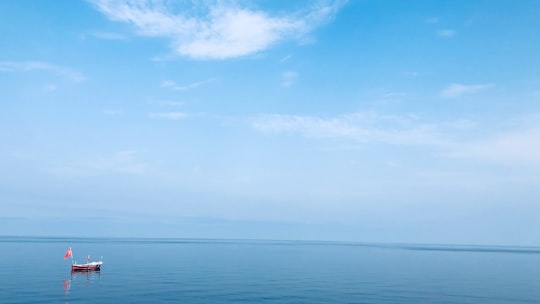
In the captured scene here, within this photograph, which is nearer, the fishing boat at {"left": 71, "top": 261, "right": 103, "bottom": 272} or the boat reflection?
the boat reflection

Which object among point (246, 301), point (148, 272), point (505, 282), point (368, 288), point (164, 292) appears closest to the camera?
point (246, 301)

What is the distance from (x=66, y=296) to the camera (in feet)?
213

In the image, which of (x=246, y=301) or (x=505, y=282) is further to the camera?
(x=505, y=282)

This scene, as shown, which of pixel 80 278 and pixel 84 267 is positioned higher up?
pixel 84 267

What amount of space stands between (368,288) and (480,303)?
19718 millimetres

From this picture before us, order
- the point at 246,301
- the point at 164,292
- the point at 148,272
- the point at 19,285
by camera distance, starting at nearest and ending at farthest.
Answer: the point at 246,301
the point at 164,292
the point at 19,285
the point at 148,272

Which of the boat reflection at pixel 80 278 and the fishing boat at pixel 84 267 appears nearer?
the boat reflection at pixel 80 278

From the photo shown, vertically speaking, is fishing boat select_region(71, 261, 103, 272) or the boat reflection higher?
fishing boat select_region(71, 261, 103, 272)

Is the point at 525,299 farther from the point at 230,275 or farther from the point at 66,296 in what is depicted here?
the point at 66,296

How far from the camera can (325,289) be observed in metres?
75.1

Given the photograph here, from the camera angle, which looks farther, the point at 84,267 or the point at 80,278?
the point at 84,267

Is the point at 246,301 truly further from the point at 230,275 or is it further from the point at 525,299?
the point at 525,299

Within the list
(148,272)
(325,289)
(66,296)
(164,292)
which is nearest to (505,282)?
(325,289)

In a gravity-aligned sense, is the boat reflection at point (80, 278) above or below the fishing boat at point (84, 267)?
below
